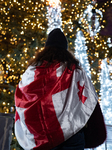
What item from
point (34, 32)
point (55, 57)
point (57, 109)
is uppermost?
point (34, 32)

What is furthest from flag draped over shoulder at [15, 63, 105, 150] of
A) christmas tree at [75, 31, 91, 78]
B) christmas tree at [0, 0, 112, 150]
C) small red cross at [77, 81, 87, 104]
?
christmas tree at [75, 31, 91, 78]

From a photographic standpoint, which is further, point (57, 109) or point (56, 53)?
point (56, 53)

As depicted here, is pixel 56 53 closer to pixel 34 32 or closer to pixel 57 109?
pixel 57 109

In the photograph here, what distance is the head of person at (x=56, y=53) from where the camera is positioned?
4.41ft

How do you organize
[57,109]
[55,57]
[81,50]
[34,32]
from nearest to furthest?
[57,109] < [55,57] < [34,32] < [81,50]

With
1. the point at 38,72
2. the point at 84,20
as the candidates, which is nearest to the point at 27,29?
the point at 84,20

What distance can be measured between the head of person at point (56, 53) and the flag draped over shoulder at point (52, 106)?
2.4 inches

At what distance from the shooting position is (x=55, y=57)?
1356mm

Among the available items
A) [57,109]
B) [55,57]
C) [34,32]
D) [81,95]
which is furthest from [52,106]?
[34,32]

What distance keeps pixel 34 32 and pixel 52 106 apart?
3.38 m

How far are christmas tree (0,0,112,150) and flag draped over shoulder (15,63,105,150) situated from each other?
2.90 m

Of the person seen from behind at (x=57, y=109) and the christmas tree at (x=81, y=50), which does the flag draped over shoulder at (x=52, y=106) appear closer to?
the person seen from behind at (x=57, y=109)

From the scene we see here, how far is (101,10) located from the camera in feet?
15.8

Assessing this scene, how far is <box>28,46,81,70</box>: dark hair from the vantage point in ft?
4.37
